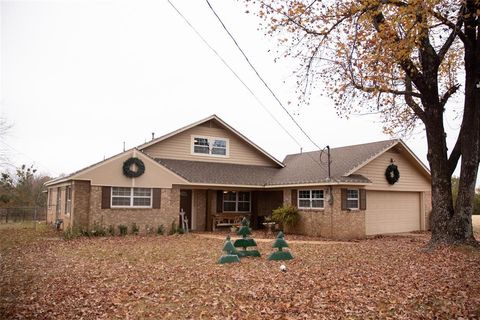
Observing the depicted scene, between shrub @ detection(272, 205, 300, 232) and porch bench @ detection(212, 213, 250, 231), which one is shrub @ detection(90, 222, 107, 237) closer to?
porch bench @ detection(212, 213, 250, 231)

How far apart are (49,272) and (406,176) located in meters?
19.2

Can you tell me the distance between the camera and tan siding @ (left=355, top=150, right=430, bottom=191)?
2038 centimetres

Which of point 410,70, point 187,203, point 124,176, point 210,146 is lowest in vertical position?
point 187,203

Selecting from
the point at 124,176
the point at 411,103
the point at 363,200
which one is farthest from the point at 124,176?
the point at 411,103

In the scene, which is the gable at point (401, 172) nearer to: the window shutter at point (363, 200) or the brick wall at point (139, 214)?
the window shutter at point (363, 200)

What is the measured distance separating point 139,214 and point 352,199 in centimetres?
1020

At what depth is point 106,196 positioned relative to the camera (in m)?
17.8

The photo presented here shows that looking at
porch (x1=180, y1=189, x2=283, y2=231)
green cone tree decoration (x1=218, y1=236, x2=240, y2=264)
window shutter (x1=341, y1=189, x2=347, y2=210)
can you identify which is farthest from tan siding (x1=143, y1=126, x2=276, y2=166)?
green cone tree decoration (x1=218, y1=236, x2=240, y2=264)

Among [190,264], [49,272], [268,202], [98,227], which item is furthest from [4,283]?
[268,202]

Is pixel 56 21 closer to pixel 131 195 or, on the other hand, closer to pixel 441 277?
pixel 131 195

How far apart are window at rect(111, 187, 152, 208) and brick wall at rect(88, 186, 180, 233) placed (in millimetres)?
278

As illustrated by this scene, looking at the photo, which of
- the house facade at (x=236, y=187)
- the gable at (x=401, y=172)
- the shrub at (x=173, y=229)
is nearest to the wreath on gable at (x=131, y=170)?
the house facade at (x=236, y=187)

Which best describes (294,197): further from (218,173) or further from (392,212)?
(392,212)

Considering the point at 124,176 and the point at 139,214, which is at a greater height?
the point at 124,176
